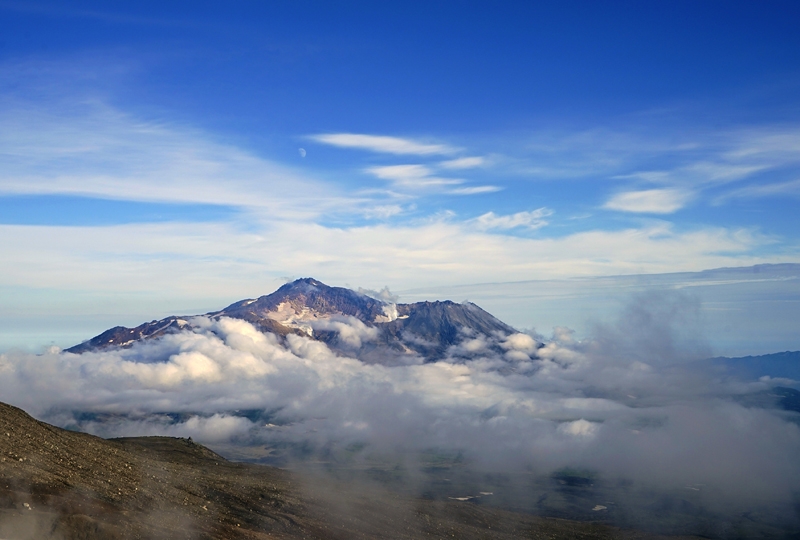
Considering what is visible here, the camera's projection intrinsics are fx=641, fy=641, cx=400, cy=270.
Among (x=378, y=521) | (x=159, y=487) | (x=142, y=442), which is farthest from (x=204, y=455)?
(x=159, y=487)

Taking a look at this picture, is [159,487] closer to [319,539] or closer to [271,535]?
[271,535]

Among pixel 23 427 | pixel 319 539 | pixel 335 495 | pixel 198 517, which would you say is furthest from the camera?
pixel 335 495

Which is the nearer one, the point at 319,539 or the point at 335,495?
the point at 319,539

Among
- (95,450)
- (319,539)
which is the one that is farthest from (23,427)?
(319,539)

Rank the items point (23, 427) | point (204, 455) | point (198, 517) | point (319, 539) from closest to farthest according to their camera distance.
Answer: point (198, 517)
point (23, 427)
point (319, 539)
point (204, 455)

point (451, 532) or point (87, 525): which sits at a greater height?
point (87, 525)

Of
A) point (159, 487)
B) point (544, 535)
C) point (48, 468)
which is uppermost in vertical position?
point (48, 468)
